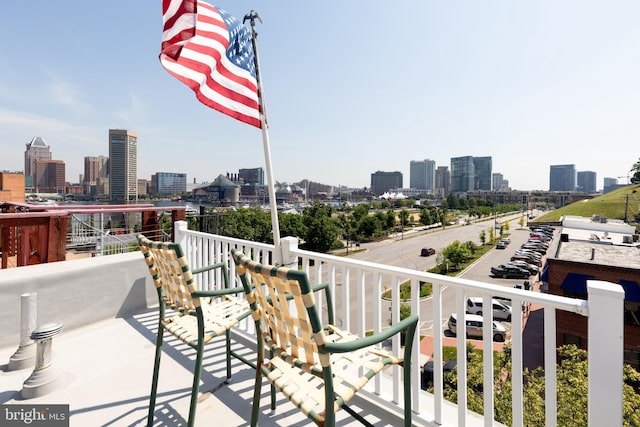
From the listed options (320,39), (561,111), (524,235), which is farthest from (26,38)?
(524,235)

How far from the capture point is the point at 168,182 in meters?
127

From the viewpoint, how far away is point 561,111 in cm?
3095

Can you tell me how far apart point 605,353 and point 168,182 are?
467ft

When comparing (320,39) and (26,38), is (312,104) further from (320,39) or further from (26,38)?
(26,38)

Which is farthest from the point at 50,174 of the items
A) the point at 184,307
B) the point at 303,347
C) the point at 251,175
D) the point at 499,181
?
the point at 499,181

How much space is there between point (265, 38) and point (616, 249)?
20.4 metres

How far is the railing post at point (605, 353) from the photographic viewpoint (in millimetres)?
1035

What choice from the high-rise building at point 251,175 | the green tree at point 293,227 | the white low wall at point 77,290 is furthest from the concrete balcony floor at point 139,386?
the high-rise building at point 251,175

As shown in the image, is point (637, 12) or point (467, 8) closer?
point (467, 8)

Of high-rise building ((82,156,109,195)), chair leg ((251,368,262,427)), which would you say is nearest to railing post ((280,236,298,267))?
chair leg ((251,368,262,427))

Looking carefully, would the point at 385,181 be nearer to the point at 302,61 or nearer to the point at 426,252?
the point at 426,252

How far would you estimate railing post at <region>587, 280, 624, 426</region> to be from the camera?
1035 millimetres

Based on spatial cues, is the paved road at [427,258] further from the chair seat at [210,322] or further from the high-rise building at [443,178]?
the high-rise building at [443,178]

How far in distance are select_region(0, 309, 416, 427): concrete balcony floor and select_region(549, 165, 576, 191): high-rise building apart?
207 m
